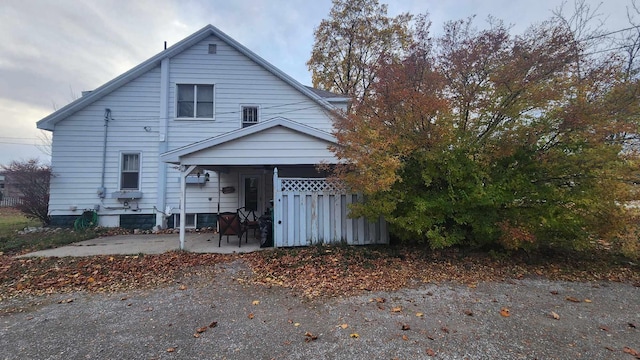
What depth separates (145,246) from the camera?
7.39 meters

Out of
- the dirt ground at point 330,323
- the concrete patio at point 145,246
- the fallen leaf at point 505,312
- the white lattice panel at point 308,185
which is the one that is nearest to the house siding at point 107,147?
the concrete patio at point 145,246

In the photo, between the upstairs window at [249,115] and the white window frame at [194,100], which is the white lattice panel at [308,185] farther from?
the white window frame at [194,100]

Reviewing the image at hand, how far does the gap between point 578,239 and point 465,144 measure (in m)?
2.79

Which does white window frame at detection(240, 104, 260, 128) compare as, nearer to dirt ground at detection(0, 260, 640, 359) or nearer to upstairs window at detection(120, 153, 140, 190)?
upstairs window at detection(120, 153, 140, 190)

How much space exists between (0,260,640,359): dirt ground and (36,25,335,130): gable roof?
7.41m

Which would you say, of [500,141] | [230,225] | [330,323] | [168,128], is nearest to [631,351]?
[330,323]

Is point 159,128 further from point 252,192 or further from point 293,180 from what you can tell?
point 293,180

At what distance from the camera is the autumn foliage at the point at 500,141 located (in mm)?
4949

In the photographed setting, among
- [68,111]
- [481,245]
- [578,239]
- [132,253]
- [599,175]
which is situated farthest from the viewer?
[68,111]

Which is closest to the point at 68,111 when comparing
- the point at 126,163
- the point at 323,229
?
the point at 126,163

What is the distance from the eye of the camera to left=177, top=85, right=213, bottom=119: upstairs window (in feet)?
34.8

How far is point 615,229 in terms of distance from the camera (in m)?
4.99

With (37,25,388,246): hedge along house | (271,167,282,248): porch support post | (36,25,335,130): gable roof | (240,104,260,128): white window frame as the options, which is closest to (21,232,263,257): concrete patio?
(271,167,282,248): porch support post

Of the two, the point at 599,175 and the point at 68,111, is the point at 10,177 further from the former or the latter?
the point at 599,175
